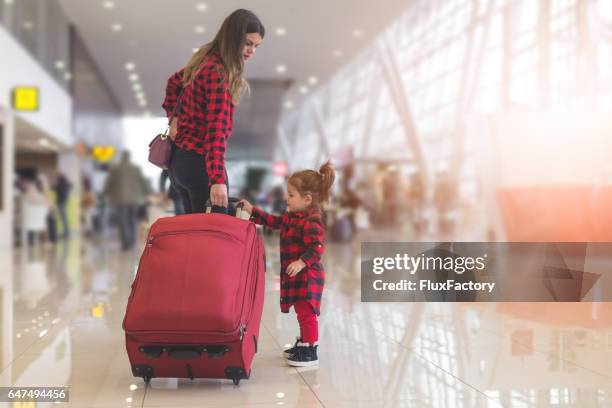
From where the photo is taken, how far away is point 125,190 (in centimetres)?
1171

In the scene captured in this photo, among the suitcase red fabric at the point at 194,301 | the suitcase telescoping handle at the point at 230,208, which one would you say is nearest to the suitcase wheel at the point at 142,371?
the suitcase red fabric at the point at 194,301

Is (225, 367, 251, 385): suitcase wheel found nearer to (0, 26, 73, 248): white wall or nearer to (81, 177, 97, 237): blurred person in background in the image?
(0, 26, 73, 248): white wall

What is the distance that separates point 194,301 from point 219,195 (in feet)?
1.61

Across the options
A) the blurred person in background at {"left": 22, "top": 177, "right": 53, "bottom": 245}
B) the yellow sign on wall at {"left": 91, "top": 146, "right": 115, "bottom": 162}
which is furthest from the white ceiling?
the yellow sign on wall at {"left": 91, "top": 146, "right": 115, "bottom": 162}

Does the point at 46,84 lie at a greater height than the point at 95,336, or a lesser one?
greater

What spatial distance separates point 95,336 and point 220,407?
1619 millimetres

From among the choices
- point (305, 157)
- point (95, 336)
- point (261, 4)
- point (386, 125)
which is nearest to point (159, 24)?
point (261, 4)

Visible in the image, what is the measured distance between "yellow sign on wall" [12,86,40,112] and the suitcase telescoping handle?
10322mm

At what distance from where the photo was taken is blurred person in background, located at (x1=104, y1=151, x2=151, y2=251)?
1171 cm

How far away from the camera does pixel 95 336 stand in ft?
12.5

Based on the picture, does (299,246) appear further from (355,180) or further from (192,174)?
(355,180)

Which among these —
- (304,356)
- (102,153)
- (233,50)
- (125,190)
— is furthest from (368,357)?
(102,153)

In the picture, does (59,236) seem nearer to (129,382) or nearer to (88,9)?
(88,9)

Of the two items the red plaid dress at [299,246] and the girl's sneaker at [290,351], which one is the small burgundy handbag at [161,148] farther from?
the girl's sneaker at [290,351]
